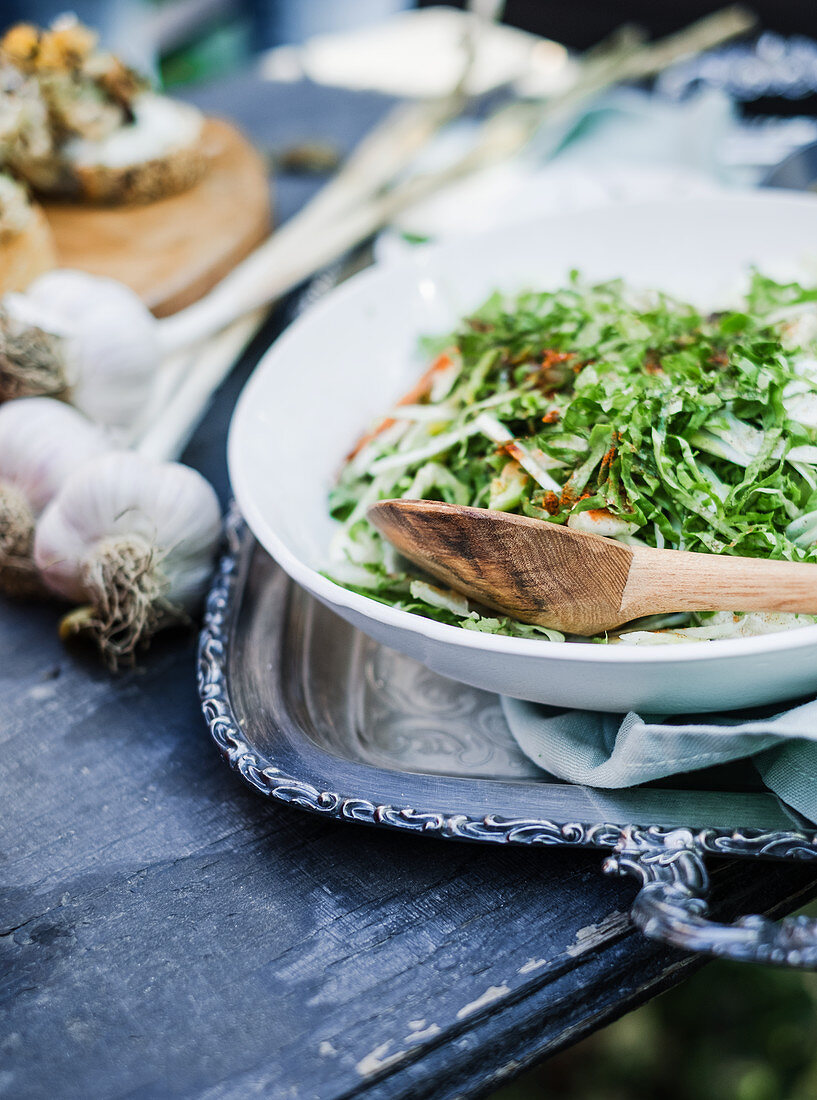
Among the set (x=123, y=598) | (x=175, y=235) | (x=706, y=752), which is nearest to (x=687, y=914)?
(x=706, y=752)

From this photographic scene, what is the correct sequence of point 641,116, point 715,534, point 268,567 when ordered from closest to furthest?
point 715,534 < point 268,567 < point 641,116

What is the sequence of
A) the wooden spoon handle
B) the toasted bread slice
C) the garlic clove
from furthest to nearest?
1. the toasted bread slice
2. the garlic clove
3. the wooden spoon handle

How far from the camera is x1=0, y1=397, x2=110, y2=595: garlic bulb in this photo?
130cm

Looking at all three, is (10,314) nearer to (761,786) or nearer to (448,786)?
(448,786)

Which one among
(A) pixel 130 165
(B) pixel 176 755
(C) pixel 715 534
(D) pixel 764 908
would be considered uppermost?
(A) pixel 130 165

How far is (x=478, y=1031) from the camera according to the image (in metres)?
0.81

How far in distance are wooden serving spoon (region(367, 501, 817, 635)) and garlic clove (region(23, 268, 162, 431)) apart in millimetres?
736

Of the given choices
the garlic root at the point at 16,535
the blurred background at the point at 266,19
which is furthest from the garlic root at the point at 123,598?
the blurred background at the point at 266,19

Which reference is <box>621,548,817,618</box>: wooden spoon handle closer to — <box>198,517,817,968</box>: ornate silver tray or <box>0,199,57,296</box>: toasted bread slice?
<box>198,517,817,968</box>: ornate silver tray

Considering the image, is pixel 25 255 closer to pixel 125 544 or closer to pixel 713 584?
pixel 125 544

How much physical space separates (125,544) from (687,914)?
0.83m

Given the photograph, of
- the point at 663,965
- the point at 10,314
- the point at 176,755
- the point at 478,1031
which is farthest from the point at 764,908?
the point at 10,314

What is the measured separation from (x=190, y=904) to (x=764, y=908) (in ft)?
1.90

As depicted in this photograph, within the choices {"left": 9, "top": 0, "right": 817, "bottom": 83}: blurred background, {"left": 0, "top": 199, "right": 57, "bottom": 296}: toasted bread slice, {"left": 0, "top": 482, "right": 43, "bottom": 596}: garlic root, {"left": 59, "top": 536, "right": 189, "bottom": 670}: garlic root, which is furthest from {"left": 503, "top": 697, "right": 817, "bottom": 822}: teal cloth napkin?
{"left": 9, "top": 0, "right": 817, "bottom": 83}: blurred background
